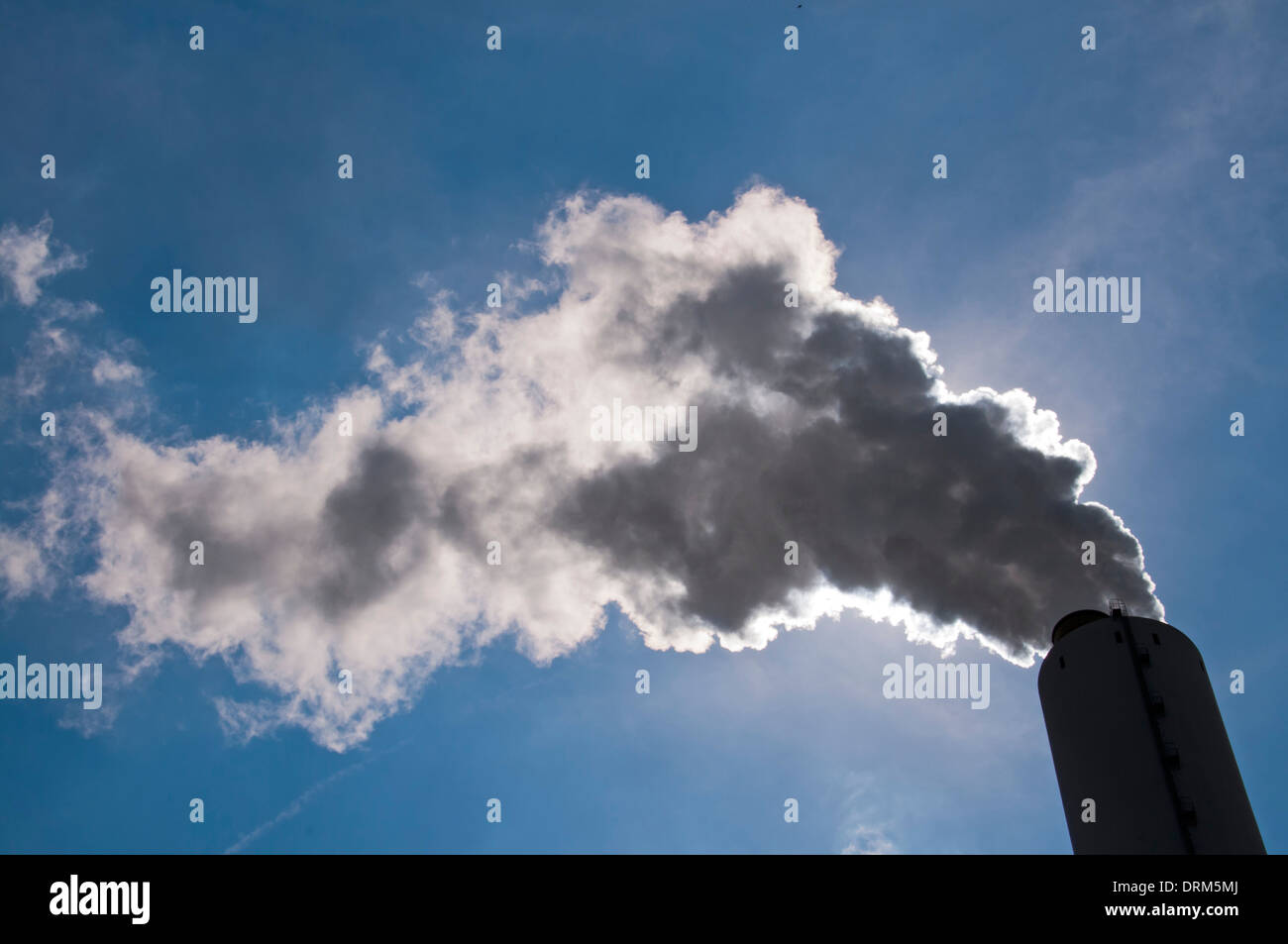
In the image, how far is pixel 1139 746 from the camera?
1153 inches

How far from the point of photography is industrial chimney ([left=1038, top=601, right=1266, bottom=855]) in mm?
27875

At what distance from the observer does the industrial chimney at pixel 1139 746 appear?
27875 mm
